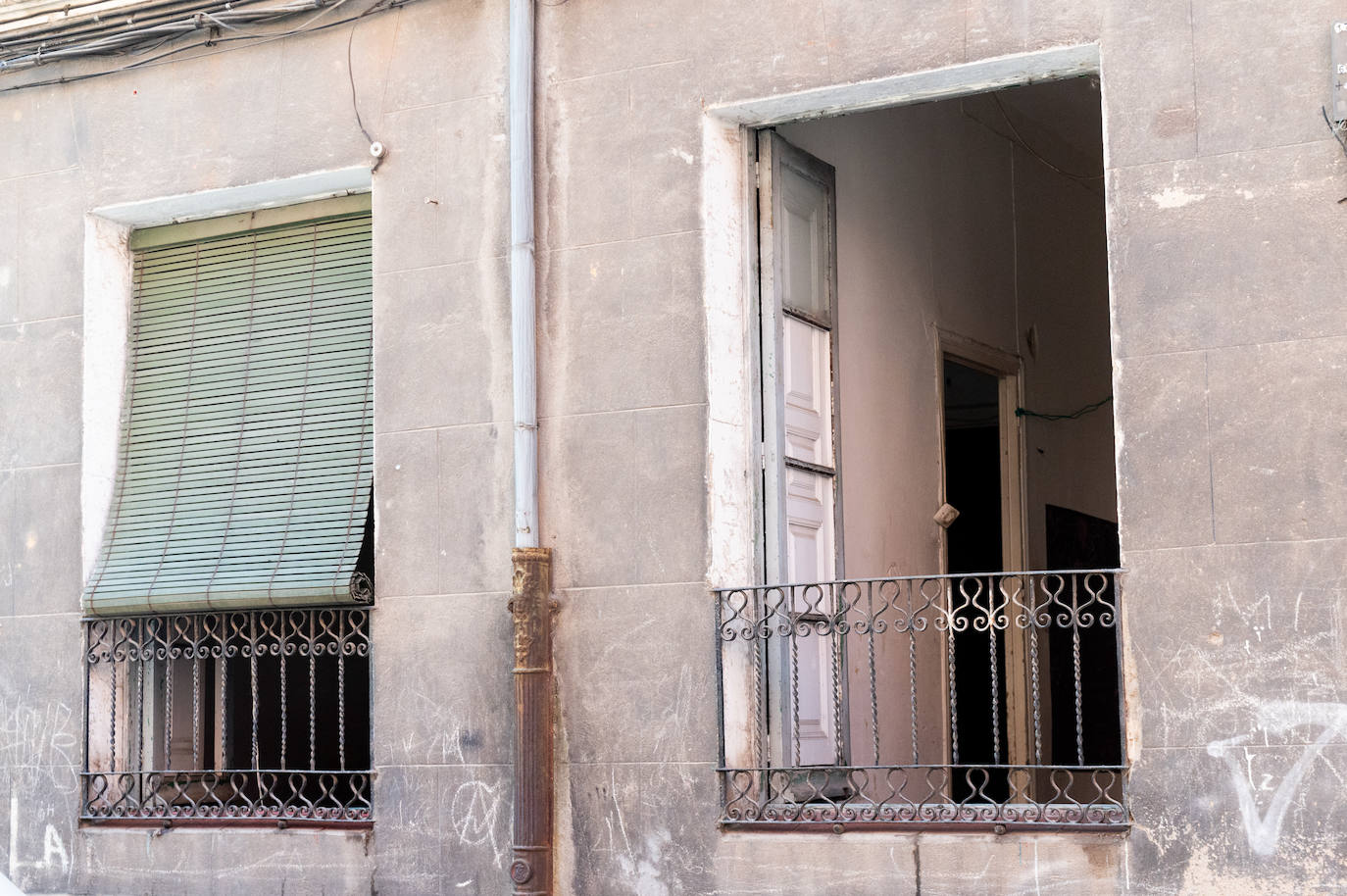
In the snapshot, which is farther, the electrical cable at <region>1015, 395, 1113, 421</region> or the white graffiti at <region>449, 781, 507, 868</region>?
the electrical cable at <region>1015, 395, 1113, 421</region>

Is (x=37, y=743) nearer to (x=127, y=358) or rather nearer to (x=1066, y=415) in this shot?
(x=127, y=358)

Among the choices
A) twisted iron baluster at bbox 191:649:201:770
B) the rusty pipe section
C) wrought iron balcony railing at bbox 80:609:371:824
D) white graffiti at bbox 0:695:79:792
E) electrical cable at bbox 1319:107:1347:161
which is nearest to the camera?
electrical cable at bbox 1319:107:1347:161

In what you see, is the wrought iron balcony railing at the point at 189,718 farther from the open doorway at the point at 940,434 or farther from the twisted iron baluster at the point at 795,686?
the open doorway at the point at 940,434

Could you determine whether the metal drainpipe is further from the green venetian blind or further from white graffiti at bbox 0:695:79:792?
white graffiti at bbox 0:695:79:792

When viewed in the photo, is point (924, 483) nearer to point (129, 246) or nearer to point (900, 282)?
point (900, 282)

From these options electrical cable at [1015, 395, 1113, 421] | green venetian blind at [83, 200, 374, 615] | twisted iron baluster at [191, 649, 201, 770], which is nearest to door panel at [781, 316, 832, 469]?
green venetian blind at [83, 200, 374, 615]

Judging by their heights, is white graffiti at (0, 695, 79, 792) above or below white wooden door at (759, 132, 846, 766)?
below

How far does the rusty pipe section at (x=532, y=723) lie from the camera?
7418mm

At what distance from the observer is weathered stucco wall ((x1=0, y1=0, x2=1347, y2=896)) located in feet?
21.0

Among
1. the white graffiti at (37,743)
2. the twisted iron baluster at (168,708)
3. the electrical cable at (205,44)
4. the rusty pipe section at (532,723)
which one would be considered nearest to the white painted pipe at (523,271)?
the rusty pipe section at (532,723)

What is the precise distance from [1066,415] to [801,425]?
404cm

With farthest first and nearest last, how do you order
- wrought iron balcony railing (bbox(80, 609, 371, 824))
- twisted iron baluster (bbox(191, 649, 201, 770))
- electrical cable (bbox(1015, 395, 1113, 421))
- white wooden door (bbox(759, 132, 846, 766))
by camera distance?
electrical cable (bbox(1015, 395, 1113, 421)) → twisted iron baluster (bbox(191, 649, 201, 770)) → wrought iron balcony railing (bbox(80, 609, 371, 824)) → white wooden door (bbox(759, 132, 846, 766))

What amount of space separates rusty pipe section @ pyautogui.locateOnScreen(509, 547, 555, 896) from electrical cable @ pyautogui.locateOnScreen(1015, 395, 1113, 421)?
175 inches

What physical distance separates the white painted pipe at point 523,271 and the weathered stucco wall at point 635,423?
10cm
